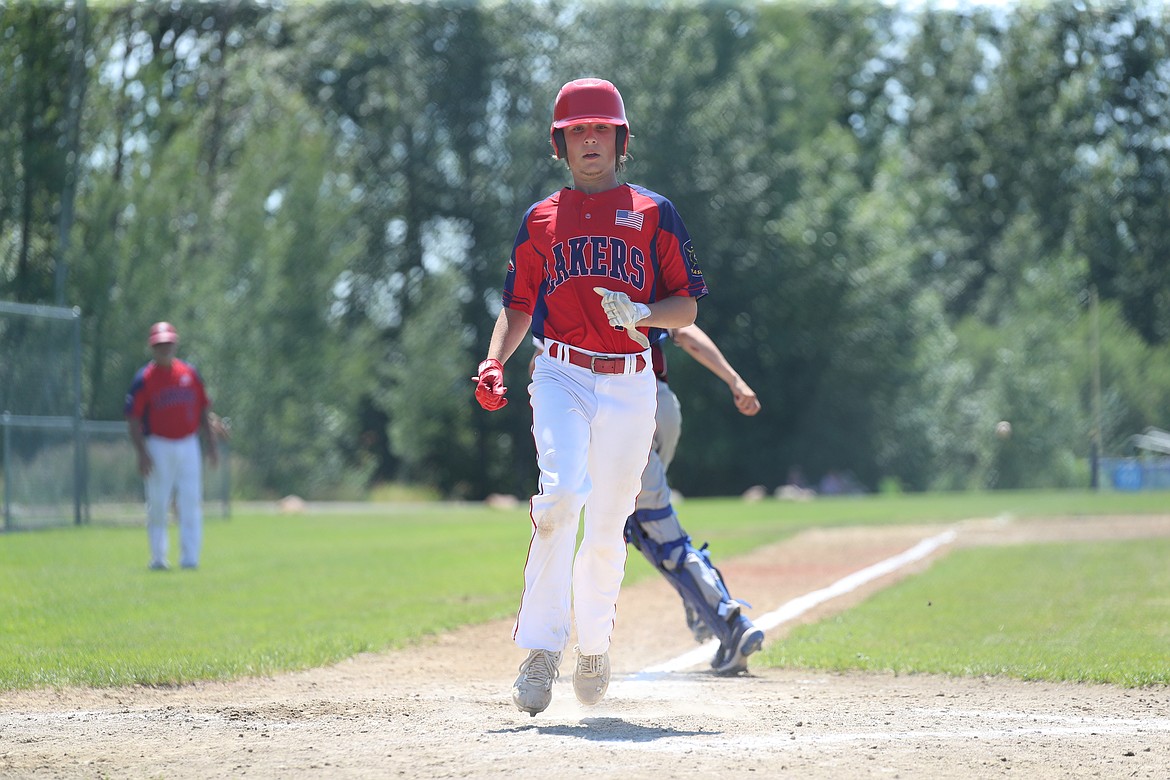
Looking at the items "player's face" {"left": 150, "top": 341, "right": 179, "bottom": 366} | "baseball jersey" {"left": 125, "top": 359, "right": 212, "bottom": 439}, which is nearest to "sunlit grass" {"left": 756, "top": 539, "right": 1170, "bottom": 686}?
"baseball jersey" {"left": 125, "top": 359, "right": 212, "bottom": 439}

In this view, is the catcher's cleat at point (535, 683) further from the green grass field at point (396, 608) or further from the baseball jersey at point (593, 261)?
the green grass field at point (396, 608)

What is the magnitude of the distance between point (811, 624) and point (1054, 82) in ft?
157

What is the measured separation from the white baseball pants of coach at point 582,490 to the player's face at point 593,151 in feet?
2.37

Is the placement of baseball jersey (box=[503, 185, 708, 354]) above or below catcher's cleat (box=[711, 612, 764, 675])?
above

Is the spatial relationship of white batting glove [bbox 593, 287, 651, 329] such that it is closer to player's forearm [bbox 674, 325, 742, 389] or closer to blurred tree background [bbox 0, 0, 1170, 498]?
player's forearm [bbox 674, 325, 742, 389]

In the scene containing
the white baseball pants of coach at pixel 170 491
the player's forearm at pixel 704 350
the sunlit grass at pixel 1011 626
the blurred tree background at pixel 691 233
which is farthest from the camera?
the blurred tree background at pixel 691 233

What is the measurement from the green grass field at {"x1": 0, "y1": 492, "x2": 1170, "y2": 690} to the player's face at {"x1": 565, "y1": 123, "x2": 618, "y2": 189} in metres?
3.10

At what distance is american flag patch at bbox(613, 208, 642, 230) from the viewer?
590 cm

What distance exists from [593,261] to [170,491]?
948 cm

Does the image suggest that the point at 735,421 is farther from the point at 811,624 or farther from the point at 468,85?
the point at 811,624

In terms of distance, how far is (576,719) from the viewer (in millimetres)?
5871

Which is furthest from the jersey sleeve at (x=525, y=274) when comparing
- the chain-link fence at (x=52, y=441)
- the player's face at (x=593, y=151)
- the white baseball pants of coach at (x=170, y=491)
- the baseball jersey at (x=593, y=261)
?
the chain-link fence at (x=52, y=441)

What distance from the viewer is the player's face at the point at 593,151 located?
5945mm

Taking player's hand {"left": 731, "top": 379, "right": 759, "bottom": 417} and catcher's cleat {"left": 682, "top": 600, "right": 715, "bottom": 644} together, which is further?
catcher's cleat {"left": 682, "top": 600, "right": 715, "bottom": 644}
